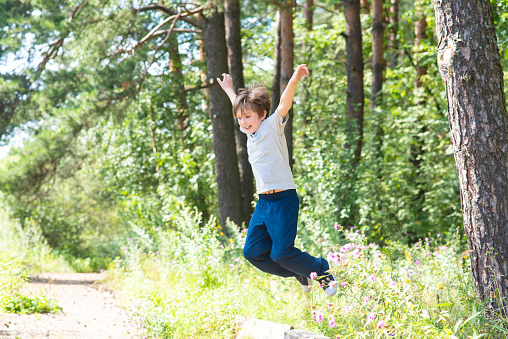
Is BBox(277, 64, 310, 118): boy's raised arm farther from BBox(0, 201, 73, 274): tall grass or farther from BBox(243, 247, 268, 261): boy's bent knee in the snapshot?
BBox(0, 201, 73, 274): tall grass

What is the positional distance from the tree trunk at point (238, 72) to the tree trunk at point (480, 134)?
15.7 feet

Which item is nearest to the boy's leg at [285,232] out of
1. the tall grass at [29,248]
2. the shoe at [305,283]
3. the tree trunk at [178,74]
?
the shoe at [305,283]

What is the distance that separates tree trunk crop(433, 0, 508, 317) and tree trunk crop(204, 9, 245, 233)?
4.58 m

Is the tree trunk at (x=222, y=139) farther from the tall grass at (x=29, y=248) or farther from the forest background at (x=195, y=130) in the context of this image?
the tall grass at (x=29, y=248)

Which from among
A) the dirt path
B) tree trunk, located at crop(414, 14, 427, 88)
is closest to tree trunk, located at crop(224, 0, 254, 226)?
the dirt path

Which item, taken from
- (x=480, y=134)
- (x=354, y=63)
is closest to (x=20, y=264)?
(x=480, y=134)

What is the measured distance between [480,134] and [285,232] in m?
1.46

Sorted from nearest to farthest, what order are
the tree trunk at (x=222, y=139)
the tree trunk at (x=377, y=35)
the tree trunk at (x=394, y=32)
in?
the tree trunk at (x=222, y=139) → the tree trunk at (x=377, y=35) → the tree trunk at (x=394, y=32)

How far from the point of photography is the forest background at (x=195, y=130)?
24.2 ft

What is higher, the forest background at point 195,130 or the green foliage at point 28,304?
the forest background at point 195,130

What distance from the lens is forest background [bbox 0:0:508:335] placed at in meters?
7.38

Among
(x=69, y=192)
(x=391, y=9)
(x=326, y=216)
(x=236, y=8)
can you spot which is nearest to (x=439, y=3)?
(x=326, y=216)

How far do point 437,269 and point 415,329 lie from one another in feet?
5.77

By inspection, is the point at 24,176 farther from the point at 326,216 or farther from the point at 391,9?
the point at 391,9
